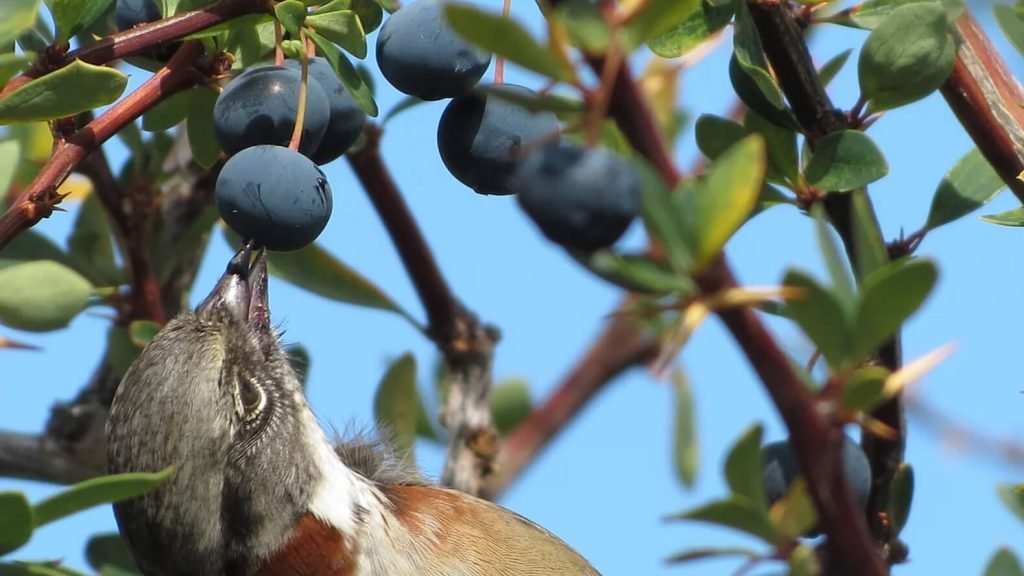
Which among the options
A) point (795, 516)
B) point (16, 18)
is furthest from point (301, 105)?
point (795, 516)

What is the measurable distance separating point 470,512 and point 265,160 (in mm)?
1610

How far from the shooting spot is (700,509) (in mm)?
1574

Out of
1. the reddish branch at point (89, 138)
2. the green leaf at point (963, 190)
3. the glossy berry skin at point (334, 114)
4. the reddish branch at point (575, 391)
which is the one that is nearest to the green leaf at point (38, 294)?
the reddish branch at point (89, 138)

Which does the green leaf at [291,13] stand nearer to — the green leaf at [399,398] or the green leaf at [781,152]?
the green leaf at [781,152]

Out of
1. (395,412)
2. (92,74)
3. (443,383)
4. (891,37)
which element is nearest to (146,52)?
(92,74)

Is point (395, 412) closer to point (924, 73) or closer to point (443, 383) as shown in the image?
point (443, 383)

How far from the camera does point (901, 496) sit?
2.58 metres

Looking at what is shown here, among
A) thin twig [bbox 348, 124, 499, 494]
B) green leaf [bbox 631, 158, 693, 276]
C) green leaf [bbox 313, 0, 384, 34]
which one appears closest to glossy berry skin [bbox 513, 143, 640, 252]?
green leaf [bbox 631, 158, 693, 276]

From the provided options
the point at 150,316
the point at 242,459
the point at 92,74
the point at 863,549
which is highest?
the point at 150,316

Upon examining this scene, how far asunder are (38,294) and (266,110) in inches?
19.0

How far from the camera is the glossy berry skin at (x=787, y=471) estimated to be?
8.52 ft

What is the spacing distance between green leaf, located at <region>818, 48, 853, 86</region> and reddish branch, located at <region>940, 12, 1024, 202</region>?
186 mm

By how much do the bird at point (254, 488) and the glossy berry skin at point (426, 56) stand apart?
852mm

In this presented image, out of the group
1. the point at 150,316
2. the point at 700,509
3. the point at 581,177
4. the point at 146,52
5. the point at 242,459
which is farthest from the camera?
the point at 150,316
